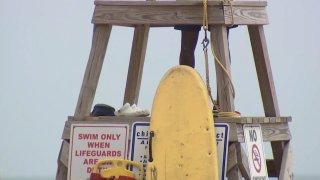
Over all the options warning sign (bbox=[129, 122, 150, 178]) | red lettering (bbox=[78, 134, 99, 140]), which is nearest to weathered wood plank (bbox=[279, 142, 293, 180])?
warning sign (bbox=[129, 122, 150, 178])

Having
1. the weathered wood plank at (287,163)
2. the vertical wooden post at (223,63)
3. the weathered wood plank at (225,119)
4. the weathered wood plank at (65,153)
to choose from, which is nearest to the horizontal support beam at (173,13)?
the vertical wooden post at (223,63)

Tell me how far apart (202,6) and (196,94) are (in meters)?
1.42

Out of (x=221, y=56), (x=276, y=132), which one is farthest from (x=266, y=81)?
(x=221, y=56)

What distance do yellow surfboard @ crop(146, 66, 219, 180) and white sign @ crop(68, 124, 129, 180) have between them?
67 cm

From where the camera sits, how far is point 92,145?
59.4 feet

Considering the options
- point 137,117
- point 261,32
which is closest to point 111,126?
point 137,117

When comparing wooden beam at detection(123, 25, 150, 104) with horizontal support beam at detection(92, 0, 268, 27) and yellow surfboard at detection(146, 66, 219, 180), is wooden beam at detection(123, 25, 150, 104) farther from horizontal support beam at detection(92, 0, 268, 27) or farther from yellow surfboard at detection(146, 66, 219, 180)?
yellow surfboard at detection(146, 66, 219, 180)

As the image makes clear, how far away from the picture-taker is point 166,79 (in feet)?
57.4

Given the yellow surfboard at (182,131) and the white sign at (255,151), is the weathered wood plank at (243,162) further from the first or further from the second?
the yellow surfboard at (182,131)

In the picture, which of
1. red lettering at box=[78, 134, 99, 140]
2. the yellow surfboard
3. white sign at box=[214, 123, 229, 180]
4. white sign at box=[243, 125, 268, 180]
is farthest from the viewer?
red lettering at box=[78, 134, 99, 140]

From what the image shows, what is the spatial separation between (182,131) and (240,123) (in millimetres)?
747

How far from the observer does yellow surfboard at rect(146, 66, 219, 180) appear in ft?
55.6

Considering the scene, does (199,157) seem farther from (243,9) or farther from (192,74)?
(243,9)

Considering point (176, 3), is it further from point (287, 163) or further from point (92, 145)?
point (287, 163)
